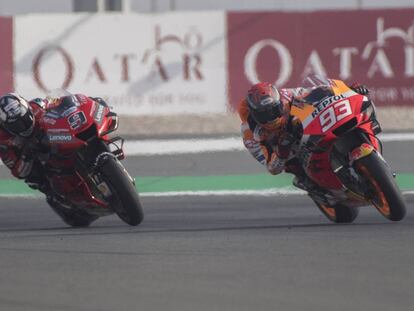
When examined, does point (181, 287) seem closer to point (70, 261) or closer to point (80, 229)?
point (70, 261)

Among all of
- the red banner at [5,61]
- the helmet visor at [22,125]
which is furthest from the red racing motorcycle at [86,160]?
the red banner at [5,61]

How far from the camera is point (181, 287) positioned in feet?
23.8

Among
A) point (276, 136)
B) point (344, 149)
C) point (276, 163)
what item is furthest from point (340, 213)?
point (344, 149)

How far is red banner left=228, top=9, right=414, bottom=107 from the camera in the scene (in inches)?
774

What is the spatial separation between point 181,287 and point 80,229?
3394 mm

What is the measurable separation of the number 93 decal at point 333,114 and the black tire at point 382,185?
329 millimetres

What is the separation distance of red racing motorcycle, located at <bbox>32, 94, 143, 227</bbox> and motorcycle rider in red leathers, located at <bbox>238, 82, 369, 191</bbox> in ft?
3.21

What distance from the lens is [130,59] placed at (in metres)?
19.8

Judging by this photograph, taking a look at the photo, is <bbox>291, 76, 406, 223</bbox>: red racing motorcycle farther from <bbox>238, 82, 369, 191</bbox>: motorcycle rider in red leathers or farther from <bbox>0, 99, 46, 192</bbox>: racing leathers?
<bbox>0, 99, 46, 192</bbox>: racing leathers

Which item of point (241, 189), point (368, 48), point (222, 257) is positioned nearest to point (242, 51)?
point (368, 48)

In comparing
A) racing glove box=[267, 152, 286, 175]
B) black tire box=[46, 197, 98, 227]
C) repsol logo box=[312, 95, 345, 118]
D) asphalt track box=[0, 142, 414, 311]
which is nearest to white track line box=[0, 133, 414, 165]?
asphalt track box=[0, 142, 414, 311]

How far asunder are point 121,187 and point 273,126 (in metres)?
1.17

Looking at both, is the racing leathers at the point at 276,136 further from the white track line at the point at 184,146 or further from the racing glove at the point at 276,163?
the white track line at the point at 184,146

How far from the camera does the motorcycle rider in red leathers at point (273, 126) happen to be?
381 inches
